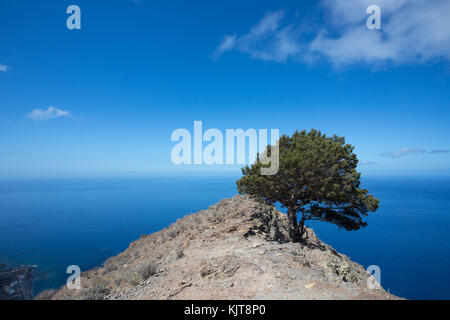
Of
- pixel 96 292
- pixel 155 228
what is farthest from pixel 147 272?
pixel 155 228

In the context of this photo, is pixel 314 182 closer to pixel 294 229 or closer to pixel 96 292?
pixel 294 229

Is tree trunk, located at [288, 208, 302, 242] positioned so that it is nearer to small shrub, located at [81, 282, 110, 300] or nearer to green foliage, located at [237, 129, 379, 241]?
green foliage, located at [237, 129, 379, 241]

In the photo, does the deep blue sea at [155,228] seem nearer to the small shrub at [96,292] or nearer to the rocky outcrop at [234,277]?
the small shrub at [96,292]

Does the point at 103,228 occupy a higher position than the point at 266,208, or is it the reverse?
the point at 266,208

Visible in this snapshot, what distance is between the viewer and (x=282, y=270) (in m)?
7.90

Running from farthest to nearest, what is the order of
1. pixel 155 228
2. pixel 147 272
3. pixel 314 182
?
pixel 155 228 → pixel 314 182 → pixel 147 272

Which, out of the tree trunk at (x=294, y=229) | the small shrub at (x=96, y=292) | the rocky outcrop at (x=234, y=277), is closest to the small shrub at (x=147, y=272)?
the rocky outcrop at (x=234, y=277)

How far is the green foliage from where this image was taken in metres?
12.7

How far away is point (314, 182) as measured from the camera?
1282 centimetres

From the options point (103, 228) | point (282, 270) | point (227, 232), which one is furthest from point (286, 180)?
point (103, 228)
